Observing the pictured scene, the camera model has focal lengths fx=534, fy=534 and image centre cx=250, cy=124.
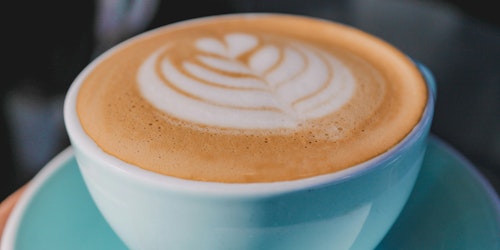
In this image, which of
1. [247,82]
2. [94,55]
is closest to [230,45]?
[247,82]

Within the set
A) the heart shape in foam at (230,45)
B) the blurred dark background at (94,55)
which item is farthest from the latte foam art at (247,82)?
the blurred dark background at (94,55)

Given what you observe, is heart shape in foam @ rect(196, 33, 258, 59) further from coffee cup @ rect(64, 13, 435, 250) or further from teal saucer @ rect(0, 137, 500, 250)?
teal saucer @ rect(0, 137, 500, 250)

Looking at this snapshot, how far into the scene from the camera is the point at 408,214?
0.56 metres

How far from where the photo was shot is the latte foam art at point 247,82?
447mm

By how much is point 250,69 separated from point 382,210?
194 millimetres

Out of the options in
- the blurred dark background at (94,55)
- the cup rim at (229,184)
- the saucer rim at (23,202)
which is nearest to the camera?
the cup rim at (229,184)

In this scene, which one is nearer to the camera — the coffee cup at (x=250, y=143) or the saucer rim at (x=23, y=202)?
the coffee cup at (x=250, y=143)

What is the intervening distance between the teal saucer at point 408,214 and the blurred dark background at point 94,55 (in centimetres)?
46

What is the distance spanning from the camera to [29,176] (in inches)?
43.3

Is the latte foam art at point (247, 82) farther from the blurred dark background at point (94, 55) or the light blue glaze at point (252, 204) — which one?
the blurred dark background at point (94, 55)

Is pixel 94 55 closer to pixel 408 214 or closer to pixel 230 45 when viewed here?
pixel 230 45

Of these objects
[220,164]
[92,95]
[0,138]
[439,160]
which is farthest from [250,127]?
[0,138]

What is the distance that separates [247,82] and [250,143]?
0.10m

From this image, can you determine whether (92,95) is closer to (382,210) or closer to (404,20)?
(382,210)
